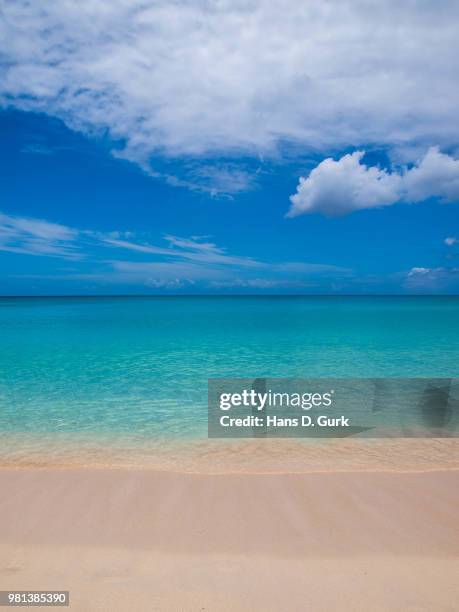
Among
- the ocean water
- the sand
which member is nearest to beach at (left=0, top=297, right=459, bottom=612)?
the sand

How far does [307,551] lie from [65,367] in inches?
597

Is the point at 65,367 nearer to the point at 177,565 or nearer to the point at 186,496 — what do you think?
the point at 186,496

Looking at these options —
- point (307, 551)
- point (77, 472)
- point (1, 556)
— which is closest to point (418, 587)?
point (307, 551)

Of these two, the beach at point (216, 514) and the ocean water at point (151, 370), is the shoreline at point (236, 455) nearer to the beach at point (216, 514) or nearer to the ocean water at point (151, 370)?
the beach at point (216, 514)

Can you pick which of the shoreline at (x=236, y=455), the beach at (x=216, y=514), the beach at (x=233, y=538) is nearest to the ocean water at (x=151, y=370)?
the beach at (x=216, y=514)

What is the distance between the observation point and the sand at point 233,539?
371cm

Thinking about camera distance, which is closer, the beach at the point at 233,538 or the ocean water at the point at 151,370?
the beach at the point at 233,538

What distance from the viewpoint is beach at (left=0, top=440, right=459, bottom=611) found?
3.71 metres

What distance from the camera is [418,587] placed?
379cm

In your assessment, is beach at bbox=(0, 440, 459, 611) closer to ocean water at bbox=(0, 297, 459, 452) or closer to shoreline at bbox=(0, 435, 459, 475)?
shoreline at bbox=(0, 435, 459, 475)

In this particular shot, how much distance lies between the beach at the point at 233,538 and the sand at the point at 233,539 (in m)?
0.01

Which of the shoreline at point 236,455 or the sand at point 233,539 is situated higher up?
the sand at point 233,539

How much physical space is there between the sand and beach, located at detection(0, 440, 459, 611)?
1 cm

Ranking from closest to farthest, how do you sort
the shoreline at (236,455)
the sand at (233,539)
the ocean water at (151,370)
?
the sand at (233,539)
the shoreline at (236,455)
the ocean water at (151,370)
